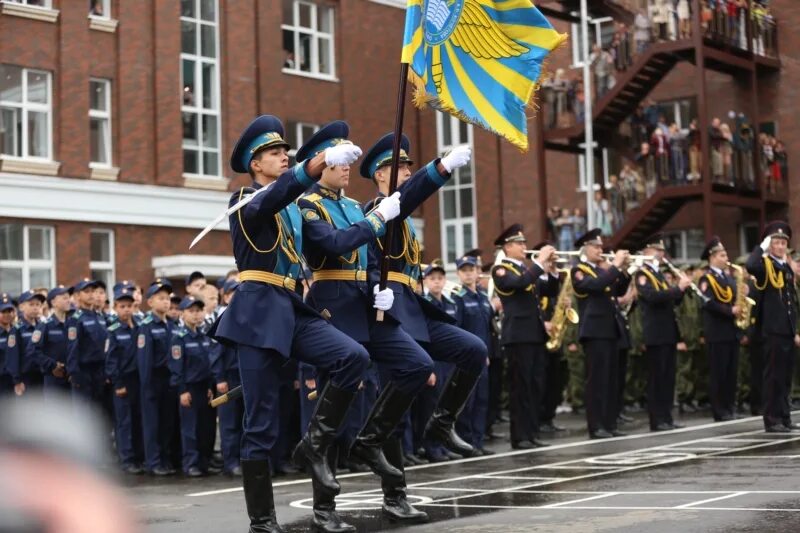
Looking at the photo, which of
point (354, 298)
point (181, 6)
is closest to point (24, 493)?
point (354, 298)

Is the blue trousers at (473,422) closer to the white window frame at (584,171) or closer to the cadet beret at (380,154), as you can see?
the cadet beret at (380,154)

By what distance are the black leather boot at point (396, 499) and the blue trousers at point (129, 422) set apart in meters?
7.34

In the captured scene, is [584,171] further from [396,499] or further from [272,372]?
[272,372]

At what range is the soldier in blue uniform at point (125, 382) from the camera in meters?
15.1

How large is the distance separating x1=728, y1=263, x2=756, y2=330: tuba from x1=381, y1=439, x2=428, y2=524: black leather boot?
9.75 metres

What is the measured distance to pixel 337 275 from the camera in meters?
8.61

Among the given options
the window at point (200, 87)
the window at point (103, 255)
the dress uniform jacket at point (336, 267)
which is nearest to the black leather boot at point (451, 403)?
the dress uniform jacket at point (336, 267)

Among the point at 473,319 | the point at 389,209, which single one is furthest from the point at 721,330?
the point at 389,209

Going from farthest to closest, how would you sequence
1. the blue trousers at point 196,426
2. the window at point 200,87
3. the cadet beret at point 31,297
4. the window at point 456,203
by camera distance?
1. the window at point 456,203
2. the window at point 200,87
3. the cadet beret at point 31,297
4. the blue trousers at point 196,426

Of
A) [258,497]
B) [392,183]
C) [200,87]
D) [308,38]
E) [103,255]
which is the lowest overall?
[258,497]

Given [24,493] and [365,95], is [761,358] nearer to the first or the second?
[24,493]

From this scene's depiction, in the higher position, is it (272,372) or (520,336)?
(520,336)

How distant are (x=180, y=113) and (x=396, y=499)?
24332 millimetres

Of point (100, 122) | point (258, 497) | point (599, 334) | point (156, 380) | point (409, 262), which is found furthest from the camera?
point (100, 122)
